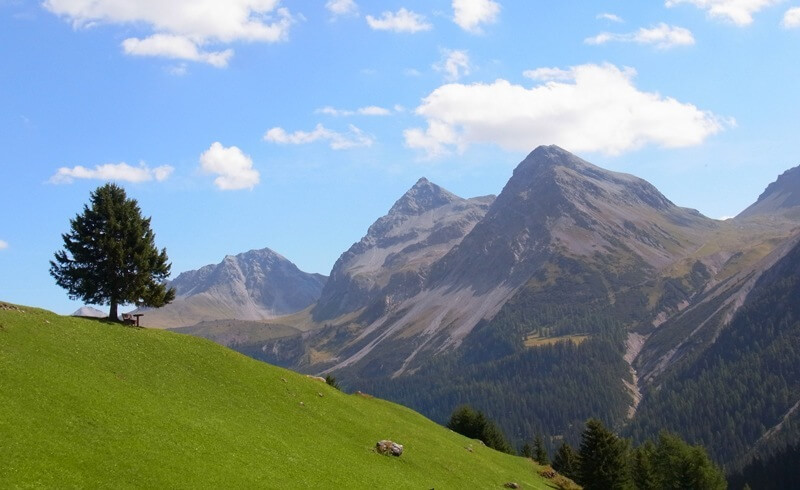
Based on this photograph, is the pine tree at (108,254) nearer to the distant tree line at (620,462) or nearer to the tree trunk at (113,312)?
the tree trunk at (113,312)

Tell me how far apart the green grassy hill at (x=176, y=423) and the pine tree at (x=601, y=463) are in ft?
31.3

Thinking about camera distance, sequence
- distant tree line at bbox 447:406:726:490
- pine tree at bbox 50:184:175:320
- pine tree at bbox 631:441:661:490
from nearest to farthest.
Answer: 1. pine tree at bbox 50:184:175:320
2. distant tree line at bbox 447:406:726:490
3. pine tree at bbox 631:441:661:490

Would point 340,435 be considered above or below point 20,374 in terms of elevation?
below

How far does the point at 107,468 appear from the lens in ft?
117

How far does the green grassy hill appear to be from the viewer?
36781 mm

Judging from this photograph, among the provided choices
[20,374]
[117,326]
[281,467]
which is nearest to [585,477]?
[281,467]

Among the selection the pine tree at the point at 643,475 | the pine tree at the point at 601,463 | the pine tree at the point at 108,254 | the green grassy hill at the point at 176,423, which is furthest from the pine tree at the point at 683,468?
the pine tree at the point at 108,254

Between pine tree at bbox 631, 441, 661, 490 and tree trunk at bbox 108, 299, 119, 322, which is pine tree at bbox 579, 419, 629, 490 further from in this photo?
tree trunk at bbox 108, 299, 119, 322

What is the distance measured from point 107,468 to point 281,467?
1255 centimetres

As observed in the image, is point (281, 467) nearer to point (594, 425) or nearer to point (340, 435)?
point (340, 435)

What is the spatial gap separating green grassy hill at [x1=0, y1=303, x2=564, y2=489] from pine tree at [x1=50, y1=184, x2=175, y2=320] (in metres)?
3.88

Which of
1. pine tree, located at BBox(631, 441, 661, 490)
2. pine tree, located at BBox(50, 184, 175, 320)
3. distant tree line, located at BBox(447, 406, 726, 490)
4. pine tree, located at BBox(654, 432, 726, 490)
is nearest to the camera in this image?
pine tree, located at BBox(50, 184, 175, 320)

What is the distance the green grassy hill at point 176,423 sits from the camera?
36.8 metres

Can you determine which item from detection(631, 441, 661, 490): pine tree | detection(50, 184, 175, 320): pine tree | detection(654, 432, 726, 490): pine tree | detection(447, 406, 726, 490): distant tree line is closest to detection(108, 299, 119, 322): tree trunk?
detection(50, 184, 175, 320): pine tree
